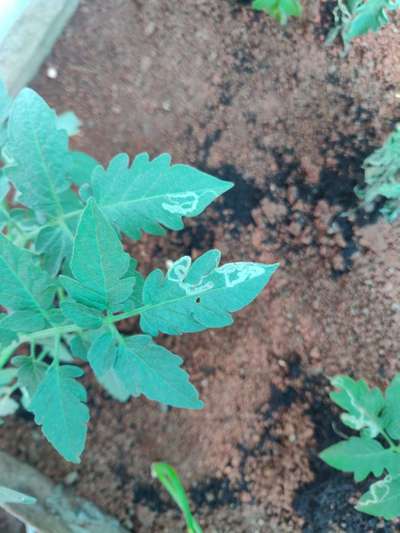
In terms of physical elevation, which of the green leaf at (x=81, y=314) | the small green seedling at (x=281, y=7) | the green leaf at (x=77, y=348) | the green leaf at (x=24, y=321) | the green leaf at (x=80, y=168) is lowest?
the green leaf at (x=77, y=348)

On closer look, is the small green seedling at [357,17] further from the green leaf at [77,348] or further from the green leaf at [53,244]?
the green leaf at [77,348]

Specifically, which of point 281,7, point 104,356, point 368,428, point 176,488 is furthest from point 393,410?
point 281,7

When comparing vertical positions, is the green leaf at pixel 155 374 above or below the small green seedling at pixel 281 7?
below

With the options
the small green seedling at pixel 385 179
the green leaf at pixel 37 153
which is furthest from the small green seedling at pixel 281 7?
the green leaf at pixel 37 153

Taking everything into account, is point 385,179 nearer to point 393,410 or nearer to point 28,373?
point 393,410

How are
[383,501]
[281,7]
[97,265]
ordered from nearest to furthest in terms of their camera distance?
[97,265] < [383,501] < [281,7]

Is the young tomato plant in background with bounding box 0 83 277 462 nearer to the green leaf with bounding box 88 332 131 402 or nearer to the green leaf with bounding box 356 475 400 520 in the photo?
the green leaf with bounding box 88 332 131 402
